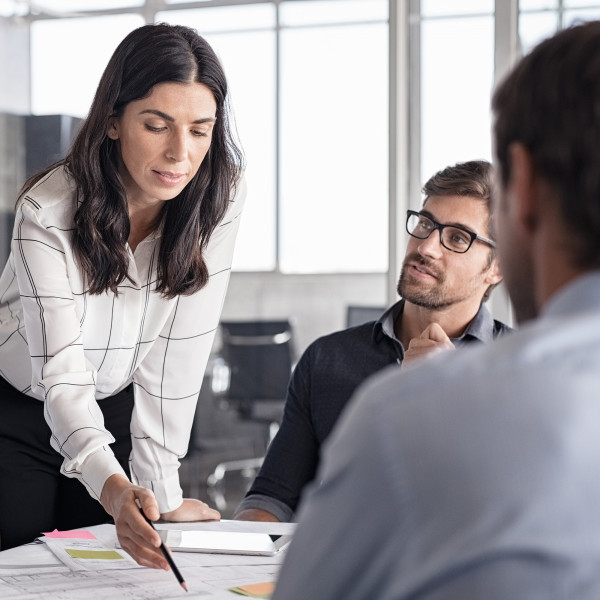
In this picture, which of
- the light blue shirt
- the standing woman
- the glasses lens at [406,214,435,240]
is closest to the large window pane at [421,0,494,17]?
the glasses lens at [406,214,435,240]

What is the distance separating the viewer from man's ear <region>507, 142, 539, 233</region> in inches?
26.2

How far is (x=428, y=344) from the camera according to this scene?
1960mm

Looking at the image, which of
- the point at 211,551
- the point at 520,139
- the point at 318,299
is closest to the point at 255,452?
the point at 318,299

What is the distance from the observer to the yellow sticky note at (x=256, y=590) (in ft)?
4.33

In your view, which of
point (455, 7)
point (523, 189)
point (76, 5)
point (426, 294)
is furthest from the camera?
point (76, 5)

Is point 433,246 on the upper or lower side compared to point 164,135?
lower

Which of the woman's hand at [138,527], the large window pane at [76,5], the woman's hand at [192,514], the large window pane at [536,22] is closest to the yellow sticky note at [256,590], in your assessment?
the woman's hand at [138,527]

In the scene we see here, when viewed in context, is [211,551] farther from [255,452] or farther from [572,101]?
[255,452]

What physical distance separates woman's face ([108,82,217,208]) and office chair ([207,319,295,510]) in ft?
6.51

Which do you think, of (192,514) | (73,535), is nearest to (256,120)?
(192,514)

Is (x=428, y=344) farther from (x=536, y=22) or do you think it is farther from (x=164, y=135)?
(x=536, y=22)

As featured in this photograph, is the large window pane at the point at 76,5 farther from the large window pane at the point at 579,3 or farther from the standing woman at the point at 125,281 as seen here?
the standing woman at the point at 125,281

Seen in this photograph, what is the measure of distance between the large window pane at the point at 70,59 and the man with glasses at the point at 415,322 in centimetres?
216

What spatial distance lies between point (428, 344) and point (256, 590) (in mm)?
771
